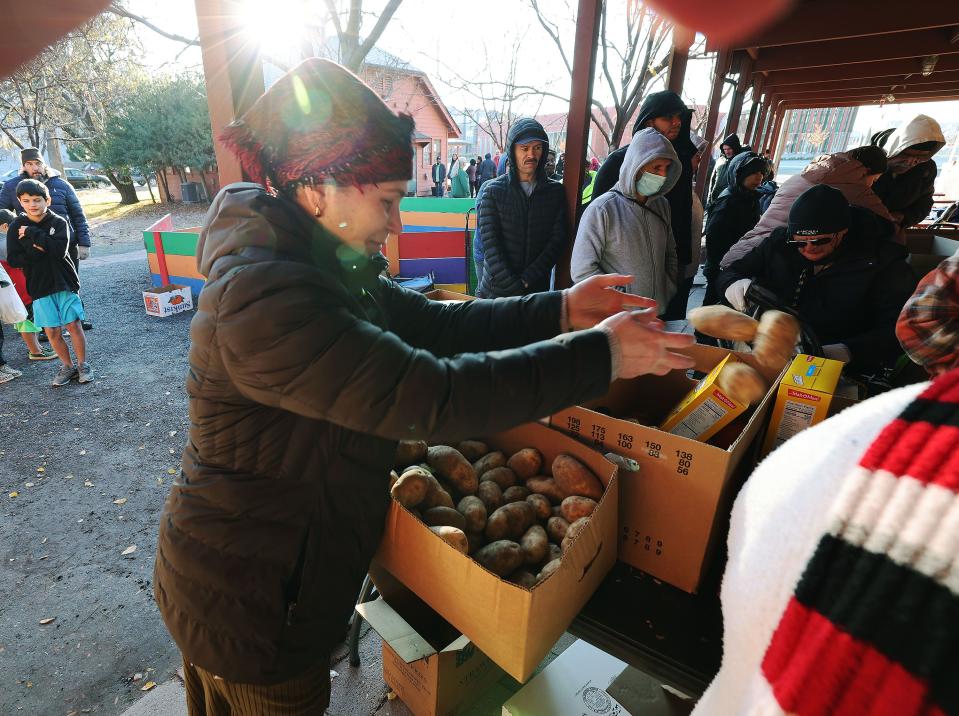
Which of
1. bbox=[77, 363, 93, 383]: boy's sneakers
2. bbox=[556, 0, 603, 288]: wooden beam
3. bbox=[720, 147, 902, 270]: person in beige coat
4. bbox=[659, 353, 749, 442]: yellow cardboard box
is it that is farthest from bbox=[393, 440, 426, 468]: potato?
bbox=[77, 363, 93, 383]: boy's sneakers

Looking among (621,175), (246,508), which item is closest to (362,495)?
(246,508)

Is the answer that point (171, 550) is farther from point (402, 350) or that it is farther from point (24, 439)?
point (24, 439)

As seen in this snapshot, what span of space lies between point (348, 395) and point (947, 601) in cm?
83

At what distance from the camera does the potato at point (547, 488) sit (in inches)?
62.0

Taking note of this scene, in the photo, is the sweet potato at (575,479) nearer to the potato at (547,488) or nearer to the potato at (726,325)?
the potato at (547,488)

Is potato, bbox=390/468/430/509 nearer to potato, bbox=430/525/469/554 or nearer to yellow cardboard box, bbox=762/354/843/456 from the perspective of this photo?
potato, bbox=430/525/469/554

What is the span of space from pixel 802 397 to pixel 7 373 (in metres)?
6.56

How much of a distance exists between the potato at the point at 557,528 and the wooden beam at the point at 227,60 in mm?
1926

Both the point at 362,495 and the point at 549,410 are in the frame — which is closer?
the point at 549,410

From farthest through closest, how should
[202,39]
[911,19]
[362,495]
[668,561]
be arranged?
[911,19], [202,39], [668,561], [362,495]

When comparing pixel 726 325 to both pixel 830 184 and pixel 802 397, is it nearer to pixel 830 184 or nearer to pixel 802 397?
pixel 802 397

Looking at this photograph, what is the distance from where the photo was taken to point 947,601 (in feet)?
1.44

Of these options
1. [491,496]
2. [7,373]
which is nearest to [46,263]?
[7,373]

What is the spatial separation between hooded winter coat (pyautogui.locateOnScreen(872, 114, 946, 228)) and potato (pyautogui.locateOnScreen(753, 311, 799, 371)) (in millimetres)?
3624
